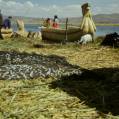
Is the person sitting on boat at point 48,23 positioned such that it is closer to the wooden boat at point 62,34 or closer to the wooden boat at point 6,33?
the wooden boat at point 62,34

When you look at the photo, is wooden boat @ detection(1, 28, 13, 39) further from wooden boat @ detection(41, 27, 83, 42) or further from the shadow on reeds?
the shadow on reeds

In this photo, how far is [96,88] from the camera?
8188mm

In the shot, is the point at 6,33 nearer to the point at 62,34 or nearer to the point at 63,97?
the point at 62,34

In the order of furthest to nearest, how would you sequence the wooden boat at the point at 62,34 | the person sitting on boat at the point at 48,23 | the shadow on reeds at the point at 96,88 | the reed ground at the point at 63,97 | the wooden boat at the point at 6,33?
the person sitting on boat at the point at 48,23
the wooden boat at the point at 6,33
the wooden boat at the point at 62,34
the shadow on reeds at the point at 96,88
the reed ground at the point at 63,97

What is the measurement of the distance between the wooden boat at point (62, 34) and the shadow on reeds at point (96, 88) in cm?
1230

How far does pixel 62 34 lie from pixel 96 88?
15689 millimetres

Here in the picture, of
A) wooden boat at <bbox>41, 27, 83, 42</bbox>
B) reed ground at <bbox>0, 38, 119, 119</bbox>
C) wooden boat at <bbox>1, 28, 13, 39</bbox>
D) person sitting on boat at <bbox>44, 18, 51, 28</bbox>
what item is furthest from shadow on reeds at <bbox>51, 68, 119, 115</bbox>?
person sitting on boat at <bbox>44, 18, 51, 28</bbox>

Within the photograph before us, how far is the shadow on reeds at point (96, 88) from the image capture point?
7.01 metres

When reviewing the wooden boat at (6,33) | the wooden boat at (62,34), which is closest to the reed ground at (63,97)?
the wooden boat at (62,34)

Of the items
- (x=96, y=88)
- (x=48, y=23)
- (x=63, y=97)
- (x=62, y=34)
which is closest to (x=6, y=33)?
(x=62, y=34)

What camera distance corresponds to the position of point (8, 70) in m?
9.01

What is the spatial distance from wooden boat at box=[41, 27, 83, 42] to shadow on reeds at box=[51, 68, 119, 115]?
12303 mm

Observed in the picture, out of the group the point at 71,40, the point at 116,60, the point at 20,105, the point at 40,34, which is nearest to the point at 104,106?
the point at 20,105

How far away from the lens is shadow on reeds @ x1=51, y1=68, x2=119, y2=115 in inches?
276
